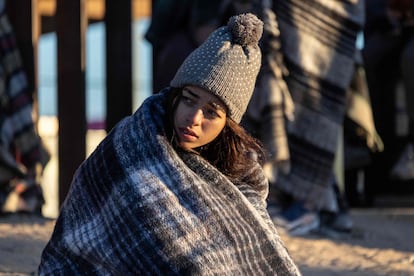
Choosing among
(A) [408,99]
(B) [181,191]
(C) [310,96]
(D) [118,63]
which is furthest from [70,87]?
(B) [181,191]

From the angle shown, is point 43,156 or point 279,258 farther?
point 43,156

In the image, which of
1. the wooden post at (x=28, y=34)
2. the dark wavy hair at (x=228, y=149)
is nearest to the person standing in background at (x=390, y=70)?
the wooden post at (x=28, y=34)

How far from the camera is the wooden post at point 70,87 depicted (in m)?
5.67

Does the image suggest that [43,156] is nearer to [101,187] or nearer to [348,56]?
[348,56]

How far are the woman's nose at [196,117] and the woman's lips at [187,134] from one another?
0.03m

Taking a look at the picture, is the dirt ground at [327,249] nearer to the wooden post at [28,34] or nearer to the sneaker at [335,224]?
the sneaker at [335,224]

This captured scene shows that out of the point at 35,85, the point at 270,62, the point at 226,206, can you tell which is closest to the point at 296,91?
the point at 270,62

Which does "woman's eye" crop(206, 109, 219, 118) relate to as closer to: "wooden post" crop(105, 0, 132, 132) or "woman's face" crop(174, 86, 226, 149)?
"woman's face" crop(174, 86, 226, 149)

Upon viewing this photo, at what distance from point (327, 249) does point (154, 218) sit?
2381 mm

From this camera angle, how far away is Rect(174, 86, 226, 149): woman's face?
2686 millimetres

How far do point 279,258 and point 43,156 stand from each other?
3192mm

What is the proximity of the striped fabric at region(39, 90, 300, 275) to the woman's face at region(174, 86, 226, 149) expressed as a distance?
2.9 inches

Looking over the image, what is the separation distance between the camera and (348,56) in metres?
5.27

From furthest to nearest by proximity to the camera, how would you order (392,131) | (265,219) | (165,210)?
1. (392,131)
2. (265,219)
3. (165,210)
